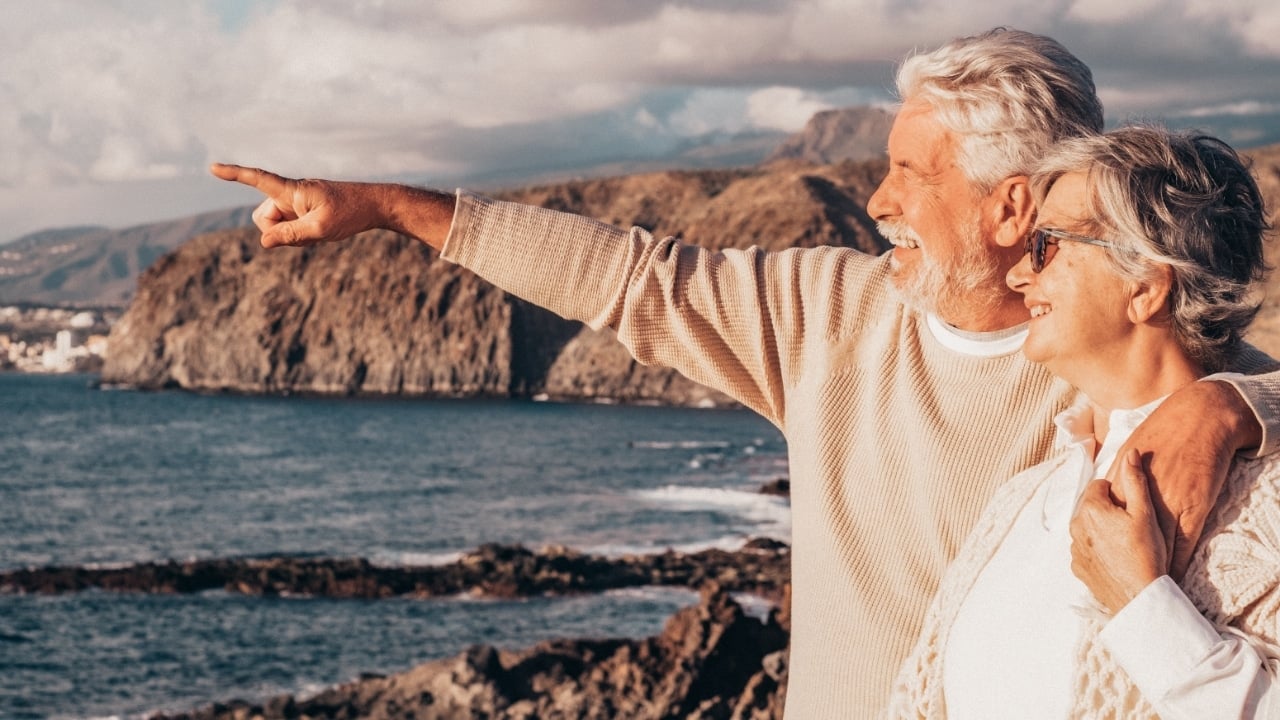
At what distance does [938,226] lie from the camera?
2.06m

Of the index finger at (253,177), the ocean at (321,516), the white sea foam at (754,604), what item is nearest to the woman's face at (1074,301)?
the index finger at (253,177)

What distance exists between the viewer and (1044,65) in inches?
76.2

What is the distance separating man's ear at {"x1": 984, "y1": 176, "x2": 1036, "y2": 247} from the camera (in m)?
1.98

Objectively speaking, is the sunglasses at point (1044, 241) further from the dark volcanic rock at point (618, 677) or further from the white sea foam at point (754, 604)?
the white sea foam at point (754, 604)

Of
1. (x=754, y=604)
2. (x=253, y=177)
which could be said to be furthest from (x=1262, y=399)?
(x=754, y=604)

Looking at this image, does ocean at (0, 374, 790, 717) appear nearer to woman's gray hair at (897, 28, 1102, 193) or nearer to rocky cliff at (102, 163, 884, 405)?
rocky cliff at (102, 163, 884, 405)

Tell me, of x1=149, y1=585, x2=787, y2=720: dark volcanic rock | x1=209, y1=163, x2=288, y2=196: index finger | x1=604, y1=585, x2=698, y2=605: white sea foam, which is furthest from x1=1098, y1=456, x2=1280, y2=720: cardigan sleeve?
x1=604, y1=585, x2=698, y2=605: white sea foam

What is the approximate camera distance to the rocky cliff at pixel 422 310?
3305 inches

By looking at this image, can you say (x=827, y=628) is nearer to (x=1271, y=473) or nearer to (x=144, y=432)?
(x=1271, y=473)

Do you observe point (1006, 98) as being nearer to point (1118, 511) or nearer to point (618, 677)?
point (1118, 511)

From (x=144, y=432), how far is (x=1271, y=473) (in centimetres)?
7059

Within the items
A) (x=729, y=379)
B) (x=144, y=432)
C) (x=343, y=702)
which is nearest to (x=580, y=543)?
(x=343, y=702)

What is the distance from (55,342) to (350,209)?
19206 centimetres

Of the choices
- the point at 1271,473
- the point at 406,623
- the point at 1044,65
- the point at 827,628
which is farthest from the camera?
the point at 406,623
